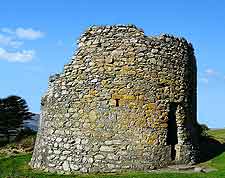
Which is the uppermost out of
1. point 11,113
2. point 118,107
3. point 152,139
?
point 11,113

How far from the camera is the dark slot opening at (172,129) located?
18078 mm

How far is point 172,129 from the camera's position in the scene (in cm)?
1850

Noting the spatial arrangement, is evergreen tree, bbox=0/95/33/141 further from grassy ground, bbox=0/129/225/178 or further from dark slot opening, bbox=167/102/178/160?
dark slot opening, bbox=167/102/178/160

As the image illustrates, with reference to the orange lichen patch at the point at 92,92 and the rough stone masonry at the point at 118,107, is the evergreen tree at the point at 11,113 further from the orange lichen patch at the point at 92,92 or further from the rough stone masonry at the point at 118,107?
the orange lichen patch at the point at 92,92

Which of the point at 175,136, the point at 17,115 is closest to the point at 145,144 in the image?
the point at 175,136

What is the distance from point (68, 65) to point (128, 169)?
470 cm

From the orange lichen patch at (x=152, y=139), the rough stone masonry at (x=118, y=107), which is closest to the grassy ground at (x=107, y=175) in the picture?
the rough stone masonry at (x=118, y=107)

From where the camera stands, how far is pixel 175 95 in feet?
59.5

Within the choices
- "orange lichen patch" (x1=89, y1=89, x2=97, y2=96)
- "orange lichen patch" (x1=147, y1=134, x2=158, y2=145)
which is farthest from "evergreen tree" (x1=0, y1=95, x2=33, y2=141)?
"orange lichen patch" (x1=147, y1=134, x2=158, y2=145)

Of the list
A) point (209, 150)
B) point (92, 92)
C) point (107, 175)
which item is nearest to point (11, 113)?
point (209, 150)

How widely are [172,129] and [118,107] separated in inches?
105

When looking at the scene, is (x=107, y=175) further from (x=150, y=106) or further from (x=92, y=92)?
(x=92, y=92)

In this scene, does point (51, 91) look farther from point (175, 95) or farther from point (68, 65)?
point (175, 95)

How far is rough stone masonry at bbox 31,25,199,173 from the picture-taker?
56.2 ft
